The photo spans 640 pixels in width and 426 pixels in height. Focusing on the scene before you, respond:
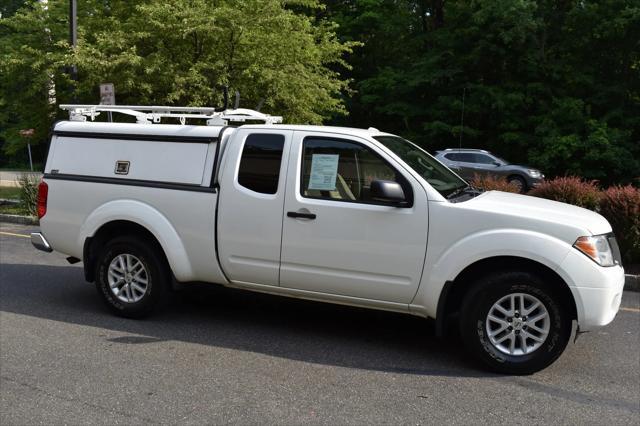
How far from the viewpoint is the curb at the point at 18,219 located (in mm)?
13768

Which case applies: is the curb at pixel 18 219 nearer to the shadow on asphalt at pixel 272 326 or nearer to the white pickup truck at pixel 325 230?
the shadow on asphalt at pixel 272 326

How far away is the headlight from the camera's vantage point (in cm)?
481

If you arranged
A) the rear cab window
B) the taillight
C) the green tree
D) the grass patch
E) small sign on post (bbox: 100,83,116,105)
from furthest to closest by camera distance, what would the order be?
the green tree → the grass patch → small sign on post (bbox: 100,83,116,105) → the taillight → the rear cab window

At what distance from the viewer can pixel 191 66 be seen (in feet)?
49.4

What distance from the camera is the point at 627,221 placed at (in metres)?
8.89

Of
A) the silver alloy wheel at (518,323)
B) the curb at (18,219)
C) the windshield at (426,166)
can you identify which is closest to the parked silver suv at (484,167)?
the curb at (18,219)

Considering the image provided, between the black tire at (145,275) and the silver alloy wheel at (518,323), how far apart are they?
289 cm

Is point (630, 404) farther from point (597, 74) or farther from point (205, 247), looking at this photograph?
point (597, 74)

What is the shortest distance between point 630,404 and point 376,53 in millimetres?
34838

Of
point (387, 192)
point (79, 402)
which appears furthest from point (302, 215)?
point (79, 402)

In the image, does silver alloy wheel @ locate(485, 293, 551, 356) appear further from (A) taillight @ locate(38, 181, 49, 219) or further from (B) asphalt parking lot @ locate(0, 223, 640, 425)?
(A) taillight @ locate(38, 181, 49, 219)

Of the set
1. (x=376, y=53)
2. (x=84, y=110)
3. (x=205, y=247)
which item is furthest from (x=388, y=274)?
(x=376, y=53)

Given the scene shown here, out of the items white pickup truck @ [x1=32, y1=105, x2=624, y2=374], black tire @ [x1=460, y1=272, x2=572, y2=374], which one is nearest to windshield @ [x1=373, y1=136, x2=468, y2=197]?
white pickup truck @ [x1=32, y1=105, x2=624, y2=374]

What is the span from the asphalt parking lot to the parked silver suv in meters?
17.9
